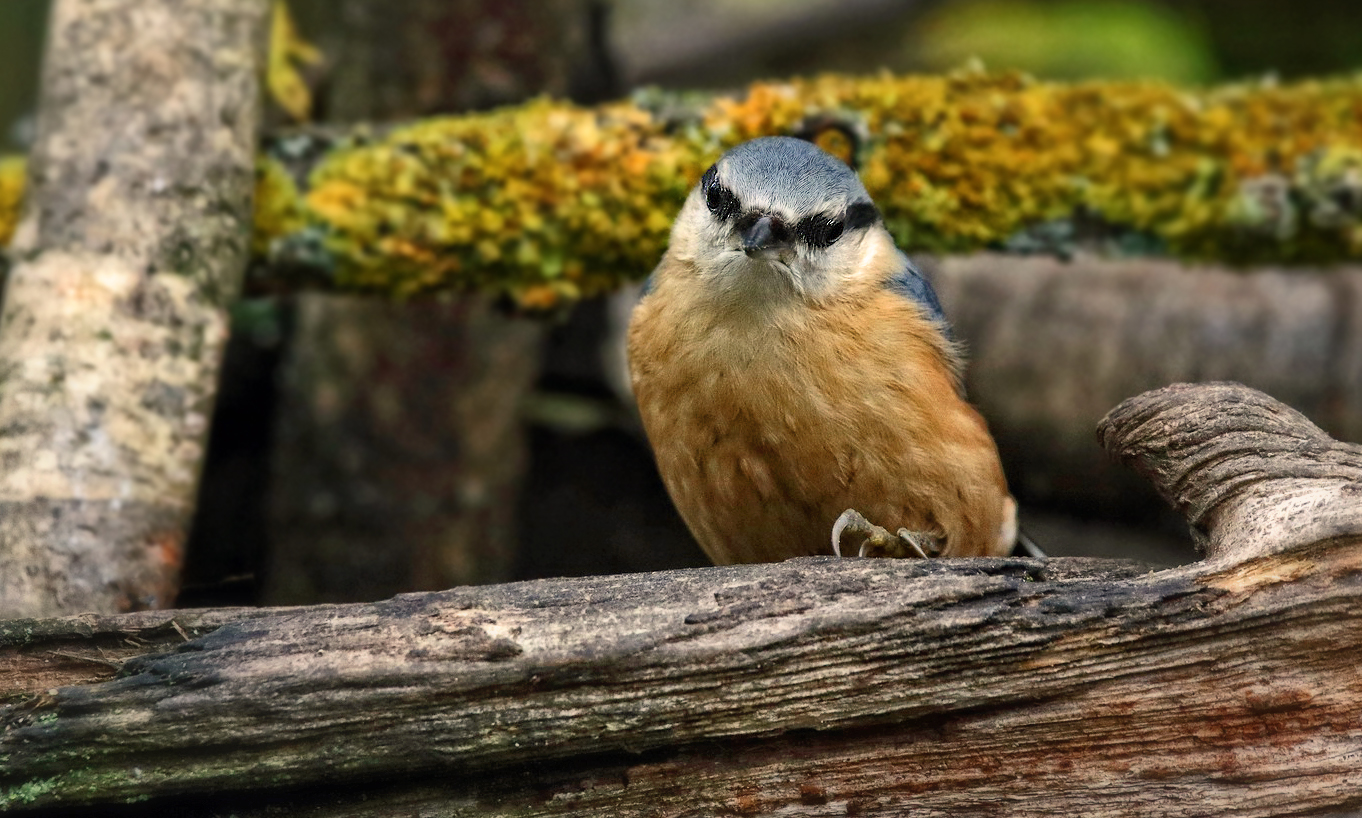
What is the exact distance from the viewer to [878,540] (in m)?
3.48

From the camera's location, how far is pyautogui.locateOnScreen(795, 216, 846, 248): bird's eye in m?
3.52

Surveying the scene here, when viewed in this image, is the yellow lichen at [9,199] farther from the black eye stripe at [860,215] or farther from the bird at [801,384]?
the black eye stripe at [860,215]

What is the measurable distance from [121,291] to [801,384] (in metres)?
1.79

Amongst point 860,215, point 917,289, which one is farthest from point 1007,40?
point 860,215

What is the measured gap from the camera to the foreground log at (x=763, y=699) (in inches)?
100

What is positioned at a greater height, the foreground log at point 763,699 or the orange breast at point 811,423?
the orange breast at point 811,423

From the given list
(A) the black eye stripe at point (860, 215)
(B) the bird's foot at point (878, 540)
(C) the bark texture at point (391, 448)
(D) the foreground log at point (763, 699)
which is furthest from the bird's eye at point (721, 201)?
(C) the bark texture at point (391, 448)

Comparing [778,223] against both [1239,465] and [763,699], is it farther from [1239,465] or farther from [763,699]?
[763,699]

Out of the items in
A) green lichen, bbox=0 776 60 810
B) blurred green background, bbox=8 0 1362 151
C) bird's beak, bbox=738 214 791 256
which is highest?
blurred green background, bbox=8 0 1362 151

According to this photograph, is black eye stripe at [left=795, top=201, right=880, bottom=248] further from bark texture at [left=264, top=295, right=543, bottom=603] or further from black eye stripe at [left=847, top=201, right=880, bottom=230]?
bark texture at [left=264, top=295, right=543, bottom=603]

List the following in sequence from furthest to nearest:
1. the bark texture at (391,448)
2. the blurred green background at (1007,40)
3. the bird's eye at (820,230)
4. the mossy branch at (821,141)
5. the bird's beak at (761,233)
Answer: the blurred green background at (1007,40) → the bark texture at (391,448) → the mossy branch at (821,141) → the bird's eye at (820,230) → the bird's beak at (761,233)

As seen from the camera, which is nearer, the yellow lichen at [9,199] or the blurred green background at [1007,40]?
the yellow lichen at [9,199]

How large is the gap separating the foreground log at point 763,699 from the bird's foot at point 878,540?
2.43 feet

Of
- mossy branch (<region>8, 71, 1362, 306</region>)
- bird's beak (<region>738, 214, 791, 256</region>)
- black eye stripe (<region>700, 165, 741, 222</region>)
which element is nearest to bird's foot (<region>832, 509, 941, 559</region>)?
bird's beak (<region>738, 214, 791, 256</region>)
